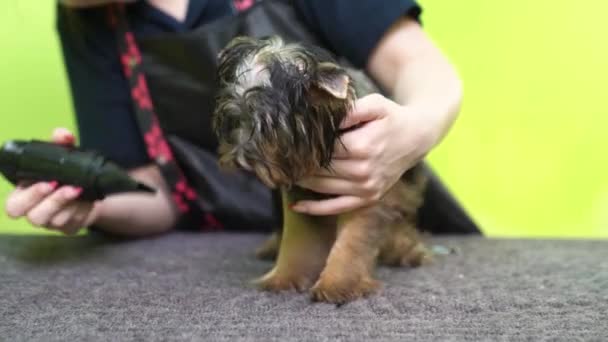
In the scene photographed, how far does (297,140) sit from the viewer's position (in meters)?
1.29

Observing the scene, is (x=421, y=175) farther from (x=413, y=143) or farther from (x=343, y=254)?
(x=343, y=254)

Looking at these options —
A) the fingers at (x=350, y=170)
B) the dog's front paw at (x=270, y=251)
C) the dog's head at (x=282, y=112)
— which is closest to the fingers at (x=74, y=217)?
the dog's front paw at (x=270, y=251)

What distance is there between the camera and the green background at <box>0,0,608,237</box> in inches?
101

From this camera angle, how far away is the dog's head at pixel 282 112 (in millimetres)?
1272

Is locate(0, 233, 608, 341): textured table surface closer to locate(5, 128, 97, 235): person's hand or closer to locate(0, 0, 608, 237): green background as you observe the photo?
locate(5, 128, 97, 235): person's hand

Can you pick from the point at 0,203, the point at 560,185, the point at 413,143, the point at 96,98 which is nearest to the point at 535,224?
the point at 560,185

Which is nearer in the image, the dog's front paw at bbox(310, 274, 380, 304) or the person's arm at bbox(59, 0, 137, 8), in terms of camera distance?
the dog's front paw at bbox(310, 274, 380, 304)

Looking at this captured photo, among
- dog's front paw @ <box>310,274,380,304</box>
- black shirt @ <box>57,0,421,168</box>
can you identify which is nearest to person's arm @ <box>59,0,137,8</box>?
black shirt @ <box>57,0,421,168</box>

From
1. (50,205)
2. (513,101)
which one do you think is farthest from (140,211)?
(513,101)

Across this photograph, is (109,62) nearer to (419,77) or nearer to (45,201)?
(45,201)

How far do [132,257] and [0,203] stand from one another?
1227 millimetres

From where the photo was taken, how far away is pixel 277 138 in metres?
1.27

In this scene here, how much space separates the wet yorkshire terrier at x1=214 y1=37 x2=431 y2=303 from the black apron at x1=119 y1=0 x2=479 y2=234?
0.35 m

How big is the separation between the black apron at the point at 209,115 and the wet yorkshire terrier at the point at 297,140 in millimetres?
350
